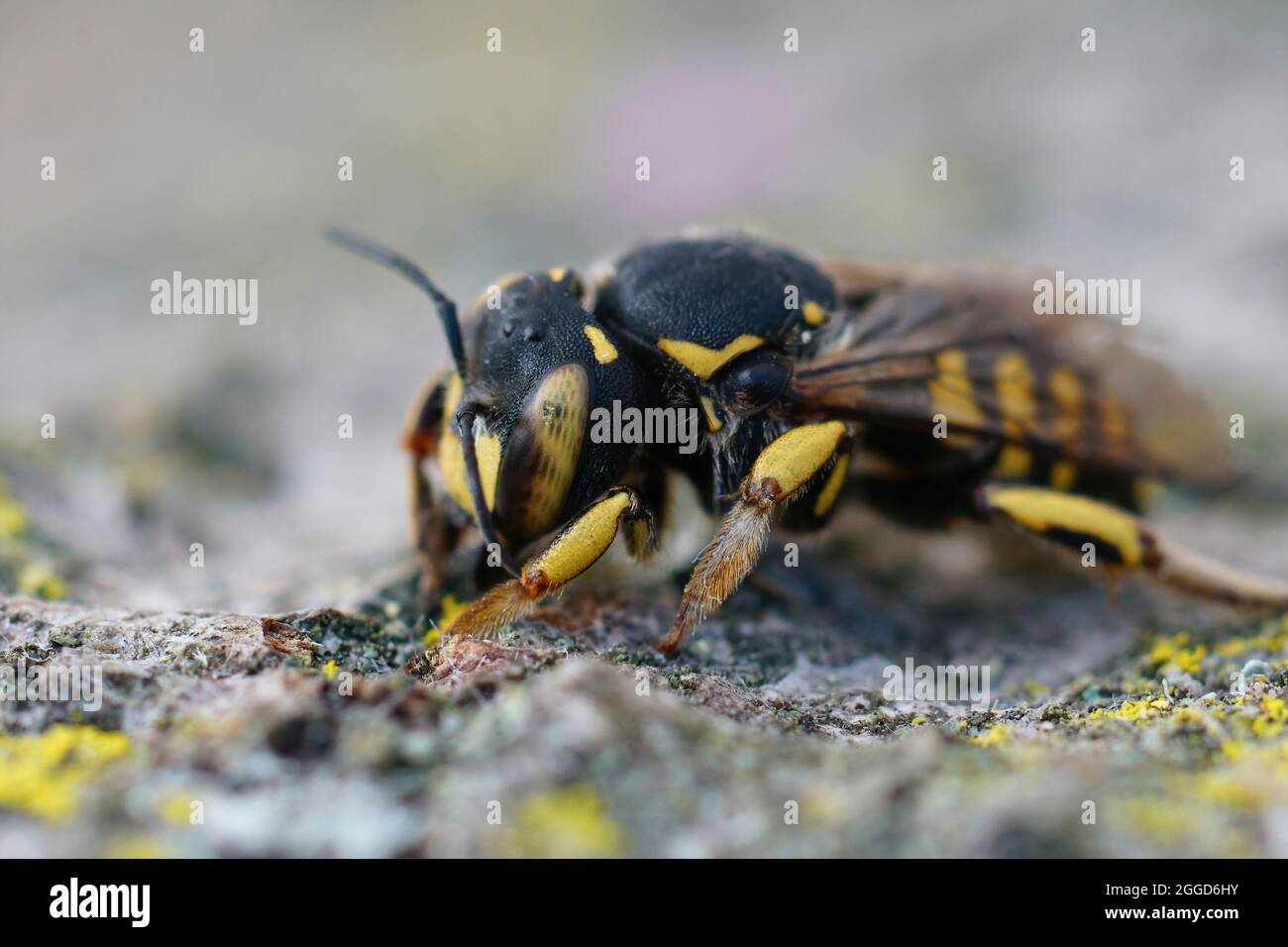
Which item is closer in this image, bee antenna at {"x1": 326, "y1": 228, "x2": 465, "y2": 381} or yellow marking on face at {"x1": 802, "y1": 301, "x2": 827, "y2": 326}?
bee antenna at {"x1": 326, "y1": 228, "x2": 465, "y2": 381}

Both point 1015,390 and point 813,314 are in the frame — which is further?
point 1015,390

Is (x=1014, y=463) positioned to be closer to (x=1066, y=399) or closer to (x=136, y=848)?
(x=1066, y=399)

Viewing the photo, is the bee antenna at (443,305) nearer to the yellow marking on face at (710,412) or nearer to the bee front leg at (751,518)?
the yellow marking on face at (710,412)

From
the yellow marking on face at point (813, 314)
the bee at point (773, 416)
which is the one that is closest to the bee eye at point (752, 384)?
the bee at point (773, 416)

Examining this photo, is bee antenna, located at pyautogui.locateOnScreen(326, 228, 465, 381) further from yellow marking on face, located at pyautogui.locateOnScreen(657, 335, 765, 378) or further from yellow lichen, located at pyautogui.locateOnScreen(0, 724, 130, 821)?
yellow lichen, located at pyautogui.locateOnScreen(0, 724, 130, 821)

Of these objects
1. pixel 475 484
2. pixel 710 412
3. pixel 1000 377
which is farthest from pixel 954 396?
pixel 475 484

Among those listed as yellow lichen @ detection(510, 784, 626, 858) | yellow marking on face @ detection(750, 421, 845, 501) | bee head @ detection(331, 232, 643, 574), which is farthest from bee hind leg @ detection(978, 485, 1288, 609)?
yellow lichen @ detection(510, 784, 626, 858)

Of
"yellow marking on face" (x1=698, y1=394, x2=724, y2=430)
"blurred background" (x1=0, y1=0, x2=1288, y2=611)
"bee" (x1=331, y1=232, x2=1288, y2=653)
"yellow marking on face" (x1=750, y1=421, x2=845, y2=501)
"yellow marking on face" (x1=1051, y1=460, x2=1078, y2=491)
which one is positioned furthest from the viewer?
"blurred background" (x1=0, y1=0, x2=1288, y2=611)
